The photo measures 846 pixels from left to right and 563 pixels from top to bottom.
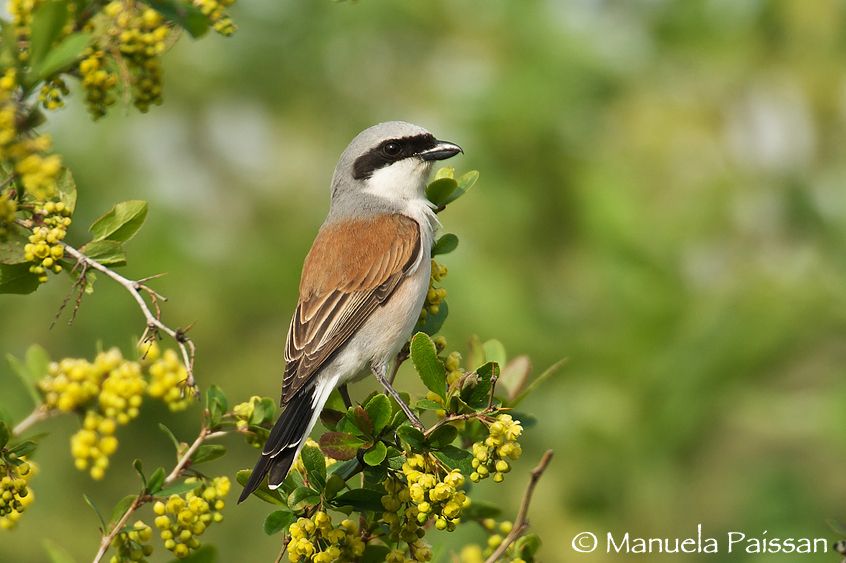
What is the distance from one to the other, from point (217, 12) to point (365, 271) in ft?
5.77

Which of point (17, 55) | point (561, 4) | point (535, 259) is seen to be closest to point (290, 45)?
point (561, 4)

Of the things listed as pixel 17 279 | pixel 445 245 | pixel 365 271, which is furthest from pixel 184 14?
pixel 365 271

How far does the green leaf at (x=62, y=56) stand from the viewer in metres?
2.26

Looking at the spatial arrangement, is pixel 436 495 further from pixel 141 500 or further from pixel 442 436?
pixel 141 500

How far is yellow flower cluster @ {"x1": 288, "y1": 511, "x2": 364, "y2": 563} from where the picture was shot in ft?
8.30

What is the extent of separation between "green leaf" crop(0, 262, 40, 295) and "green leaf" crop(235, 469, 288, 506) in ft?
2.36

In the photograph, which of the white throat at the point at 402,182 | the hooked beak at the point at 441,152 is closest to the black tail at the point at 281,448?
the white throat at the point at 402,182

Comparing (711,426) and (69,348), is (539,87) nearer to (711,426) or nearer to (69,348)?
(711,426)

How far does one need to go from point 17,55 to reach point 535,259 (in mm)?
5966

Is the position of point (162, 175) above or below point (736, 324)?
above

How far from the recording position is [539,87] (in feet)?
26.7

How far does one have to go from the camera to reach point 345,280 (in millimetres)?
4184

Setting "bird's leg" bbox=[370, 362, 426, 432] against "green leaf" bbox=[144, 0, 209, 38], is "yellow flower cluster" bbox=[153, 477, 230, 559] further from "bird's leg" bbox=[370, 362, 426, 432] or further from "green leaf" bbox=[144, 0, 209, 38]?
"green leaf" bbox=[144, 0, 209, 38]
